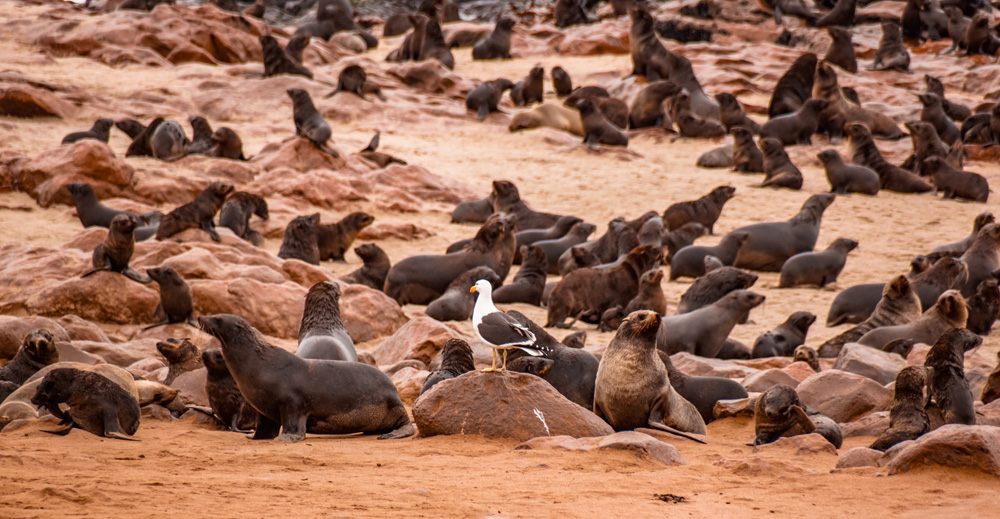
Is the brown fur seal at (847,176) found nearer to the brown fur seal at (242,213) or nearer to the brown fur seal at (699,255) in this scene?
the brown fur seal at (699,255)

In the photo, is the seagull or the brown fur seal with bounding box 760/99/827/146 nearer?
the seagull

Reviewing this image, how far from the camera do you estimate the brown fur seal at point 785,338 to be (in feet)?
29.5

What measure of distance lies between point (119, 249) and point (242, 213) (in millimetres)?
4251

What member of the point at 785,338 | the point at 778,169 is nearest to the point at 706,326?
the point at 785,338

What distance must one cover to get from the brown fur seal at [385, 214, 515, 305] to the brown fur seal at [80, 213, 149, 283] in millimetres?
3179

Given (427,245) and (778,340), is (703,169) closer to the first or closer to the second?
(427,245)

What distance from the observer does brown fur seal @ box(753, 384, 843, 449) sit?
5.29m

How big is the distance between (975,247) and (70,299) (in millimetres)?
10528

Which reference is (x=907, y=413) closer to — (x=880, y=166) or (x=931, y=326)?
(x=931, y=326)

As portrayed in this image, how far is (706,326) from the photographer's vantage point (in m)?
8.91

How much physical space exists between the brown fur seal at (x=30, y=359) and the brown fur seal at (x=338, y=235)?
23.1ft

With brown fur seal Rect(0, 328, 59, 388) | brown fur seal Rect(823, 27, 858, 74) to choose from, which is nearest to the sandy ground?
brown fur seal Rect(0, 328, 59, 388)

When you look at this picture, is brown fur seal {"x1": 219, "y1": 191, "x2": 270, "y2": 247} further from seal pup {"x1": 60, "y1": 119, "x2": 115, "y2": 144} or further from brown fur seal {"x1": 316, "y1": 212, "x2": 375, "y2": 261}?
seal pup {"x1": 60, "y1": 119, "x2": 115, "y2": 144}

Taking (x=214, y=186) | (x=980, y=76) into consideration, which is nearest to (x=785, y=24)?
(x=980, y=76)
